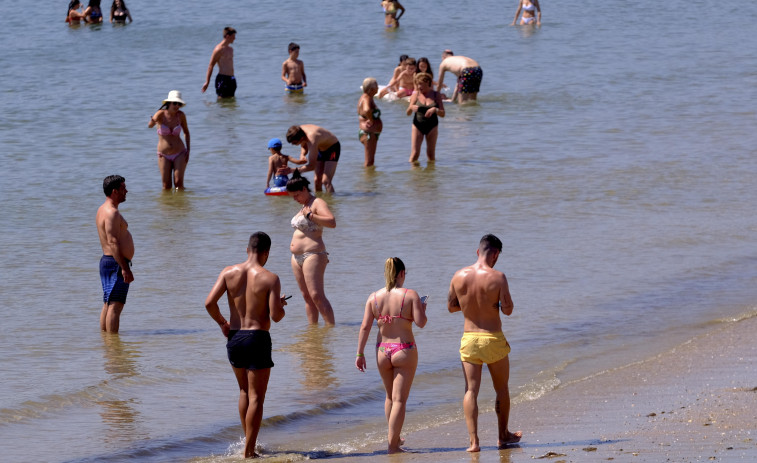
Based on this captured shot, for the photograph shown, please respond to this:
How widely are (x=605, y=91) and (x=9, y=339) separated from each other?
1835 centimetres

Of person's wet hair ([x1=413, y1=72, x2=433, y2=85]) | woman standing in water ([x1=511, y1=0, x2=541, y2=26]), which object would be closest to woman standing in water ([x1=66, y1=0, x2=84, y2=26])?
woman standing in water ([x1=511, y1=0, x2=541, y2=26])

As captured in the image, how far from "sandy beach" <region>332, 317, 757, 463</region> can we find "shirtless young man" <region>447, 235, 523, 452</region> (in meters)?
0.28

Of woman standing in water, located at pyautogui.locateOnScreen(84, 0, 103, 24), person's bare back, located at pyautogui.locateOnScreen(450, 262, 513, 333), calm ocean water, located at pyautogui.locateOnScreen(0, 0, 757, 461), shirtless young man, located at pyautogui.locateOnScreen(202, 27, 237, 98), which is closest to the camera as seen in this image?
person's bare back, located at pyautogui.locateOnScreen(450, 262, 513, 333)

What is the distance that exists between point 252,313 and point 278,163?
8380 millimetres

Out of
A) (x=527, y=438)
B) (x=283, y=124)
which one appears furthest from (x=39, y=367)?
(x=283, y=124)

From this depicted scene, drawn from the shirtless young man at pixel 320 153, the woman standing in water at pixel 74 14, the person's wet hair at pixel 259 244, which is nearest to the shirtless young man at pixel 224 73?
the shirtless young man at pixel 320 153

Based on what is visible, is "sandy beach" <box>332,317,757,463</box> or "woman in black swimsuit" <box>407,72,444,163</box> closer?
"sandy beach" <box>332,317,757,463</box>

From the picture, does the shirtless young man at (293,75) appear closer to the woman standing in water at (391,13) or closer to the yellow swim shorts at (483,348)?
the woman standing in water at (391,13)

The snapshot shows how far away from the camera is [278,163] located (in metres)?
15.2

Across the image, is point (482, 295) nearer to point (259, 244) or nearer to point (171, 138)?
point (259, 244)

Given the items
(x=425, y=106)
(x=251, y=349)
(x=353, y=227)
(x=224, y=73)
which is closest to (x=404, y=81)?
(x=224, y=73)

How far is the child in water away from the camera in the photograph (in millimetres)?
14711

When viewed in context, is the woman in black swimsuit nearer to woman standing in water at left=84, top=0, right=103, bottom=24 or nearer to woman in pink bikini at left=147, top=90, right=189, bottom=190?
woman in pink bikini at left=147, top=90, right=189, bottom=190

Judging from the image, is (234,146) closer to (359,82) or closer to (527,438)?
(359,82)
